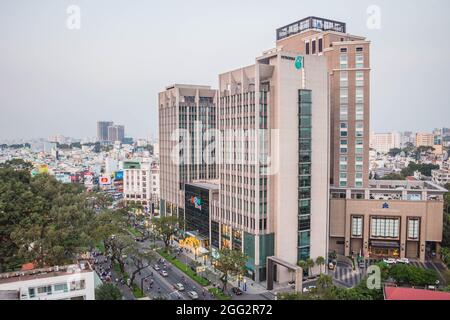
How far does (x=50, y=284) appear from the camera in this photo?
6242mm

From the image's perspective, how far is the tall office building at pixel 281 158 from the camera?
10.8 metres

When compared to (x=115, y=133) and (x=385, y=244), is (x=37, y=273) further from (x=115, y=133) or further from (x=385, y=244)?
(x=115, y=133)

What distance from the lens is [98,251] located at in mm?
14273

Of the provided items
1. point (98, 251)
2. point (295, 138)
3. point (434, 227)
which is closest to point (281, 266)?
point (295, 138)

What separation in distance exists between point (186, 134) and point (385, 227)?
8834mm

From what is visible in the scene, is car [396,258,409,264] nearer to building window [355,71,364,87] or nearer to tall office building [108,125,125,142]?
building window [355,71,364,87]

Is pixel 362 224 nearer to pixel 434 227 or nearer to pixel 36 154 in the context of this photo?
pixel 434 227

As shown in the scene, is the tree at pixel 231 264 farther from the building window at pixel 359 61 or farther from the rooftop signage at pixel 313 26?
the rooftop signage at pixel 313 26

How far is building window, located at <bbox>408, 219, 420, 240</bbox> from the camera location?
1297 cm

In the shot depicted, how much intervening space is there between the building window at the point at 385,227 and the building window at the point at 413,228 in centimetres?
40

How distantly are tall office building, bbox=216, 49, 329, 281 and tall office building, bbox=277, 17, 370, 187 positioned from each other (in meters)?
2.65

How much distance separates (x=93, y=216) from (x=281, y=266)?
611 centimetres

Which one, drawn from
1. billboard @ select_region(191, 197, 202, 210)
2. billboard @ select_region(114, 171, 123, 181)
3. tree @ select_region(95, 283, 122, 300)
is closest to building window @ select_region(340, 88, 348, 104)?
billboard @ select_region(191, 197, 202, 210)

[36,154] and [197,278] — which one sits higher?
[36,154]
